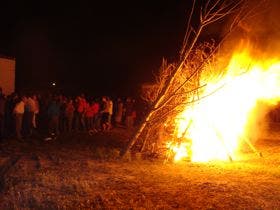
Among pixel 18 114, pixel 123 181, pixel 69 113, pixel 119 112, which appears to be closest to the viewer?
pixel 123 181

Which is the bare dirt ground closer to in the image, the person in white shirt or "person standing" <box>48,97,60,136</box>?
the person in white shirt

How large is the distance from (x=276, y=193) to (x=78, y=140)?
9.61 meters

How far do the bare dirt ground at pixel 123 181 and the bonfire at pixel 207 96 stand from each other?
991mm

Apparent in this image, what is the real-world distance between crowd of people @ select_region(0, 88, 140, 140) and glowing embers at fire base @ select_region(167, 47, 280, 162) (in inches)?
249

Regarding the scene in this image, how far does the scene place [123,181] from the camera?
9.88 meters

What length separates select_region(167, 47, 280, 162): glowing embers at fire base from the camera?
13625mm

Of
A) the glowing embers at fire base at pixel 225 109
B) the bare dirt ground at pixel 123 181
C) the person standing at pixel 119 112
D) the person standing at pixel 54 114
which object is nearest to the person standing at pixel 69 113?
the person standing at pixel 54 114

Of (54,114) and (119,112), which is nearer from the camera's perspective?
(54,114)

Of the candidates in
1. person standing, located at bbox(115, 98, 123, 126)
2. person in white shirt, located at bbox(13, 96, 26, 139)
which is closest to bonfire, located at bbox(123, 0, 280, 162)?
person in white shirt, located at bbox(13, 96, 26, 139)

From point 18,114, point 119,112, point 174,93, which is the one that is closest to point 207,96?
point 174,93

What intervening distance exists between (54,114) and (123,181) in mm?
9090

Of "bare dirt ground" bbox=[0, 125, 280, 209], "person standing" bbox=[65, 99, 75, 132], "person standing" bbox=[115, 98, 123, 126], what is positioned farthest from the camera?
"person standing" bbox=[115, 98, 123, 126]

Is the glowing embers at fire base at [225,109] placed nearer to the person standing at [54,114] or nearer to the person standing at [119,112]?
the person standing at [54,114]

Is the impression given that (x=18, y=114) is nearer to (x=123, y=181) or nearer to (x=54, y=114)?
(x=54, y=114)
